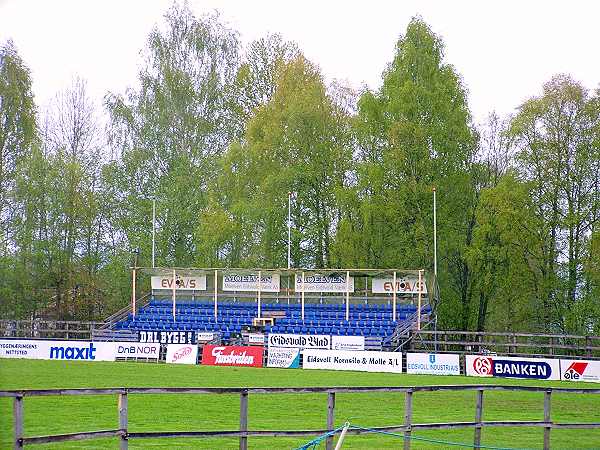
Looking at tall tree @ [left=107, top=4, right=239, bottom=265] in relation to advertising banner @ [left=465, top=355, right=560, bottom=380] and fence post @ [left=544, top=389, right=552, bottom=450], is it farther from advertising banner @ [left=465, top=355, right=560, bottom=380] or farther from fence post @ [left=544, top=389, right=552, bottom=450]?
fence post @ [left=544, top=389, right=552, bottom=450]

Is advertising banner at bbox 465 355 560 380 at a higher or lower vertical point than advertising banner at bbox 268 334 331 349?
lower

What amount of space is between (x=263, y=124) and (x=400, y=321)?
51.3 ft

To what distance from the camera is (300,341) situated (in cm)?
4194

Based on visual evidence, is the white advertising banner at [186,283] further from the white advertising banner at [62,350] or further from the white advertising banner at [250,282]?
the white advertising banner at [62,350]

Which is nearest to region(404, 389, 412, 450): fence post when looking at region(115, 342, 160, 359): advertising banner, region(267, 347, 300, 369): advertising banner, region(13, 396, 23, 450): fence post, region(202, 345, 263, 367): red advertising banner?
region(13, 396, 23, 450): fence post

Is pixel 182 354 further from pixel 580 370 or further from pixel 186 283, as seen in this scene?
pixel 580 370

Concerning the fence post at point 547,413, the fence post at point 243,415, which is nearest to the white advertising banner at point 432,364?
the fence post at point 547,413

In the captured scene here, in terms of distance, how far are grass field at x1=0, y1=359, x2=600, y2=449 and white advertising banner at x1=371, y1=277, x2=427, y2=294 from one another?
13.3 meters

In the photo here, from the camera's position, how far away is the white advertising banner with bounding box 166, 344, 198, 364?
1615 inches

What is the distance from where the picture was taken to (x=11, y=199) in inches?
2237

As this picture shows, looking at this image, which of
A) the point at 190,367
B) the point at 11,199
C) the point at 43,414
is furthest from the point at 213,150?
the point at 43,414

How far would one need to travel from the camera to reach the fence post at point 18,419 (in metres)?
9.82

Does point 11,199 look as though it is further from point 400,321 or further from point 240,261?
point 400,321

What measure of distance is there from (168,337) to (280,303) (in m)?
6.78
